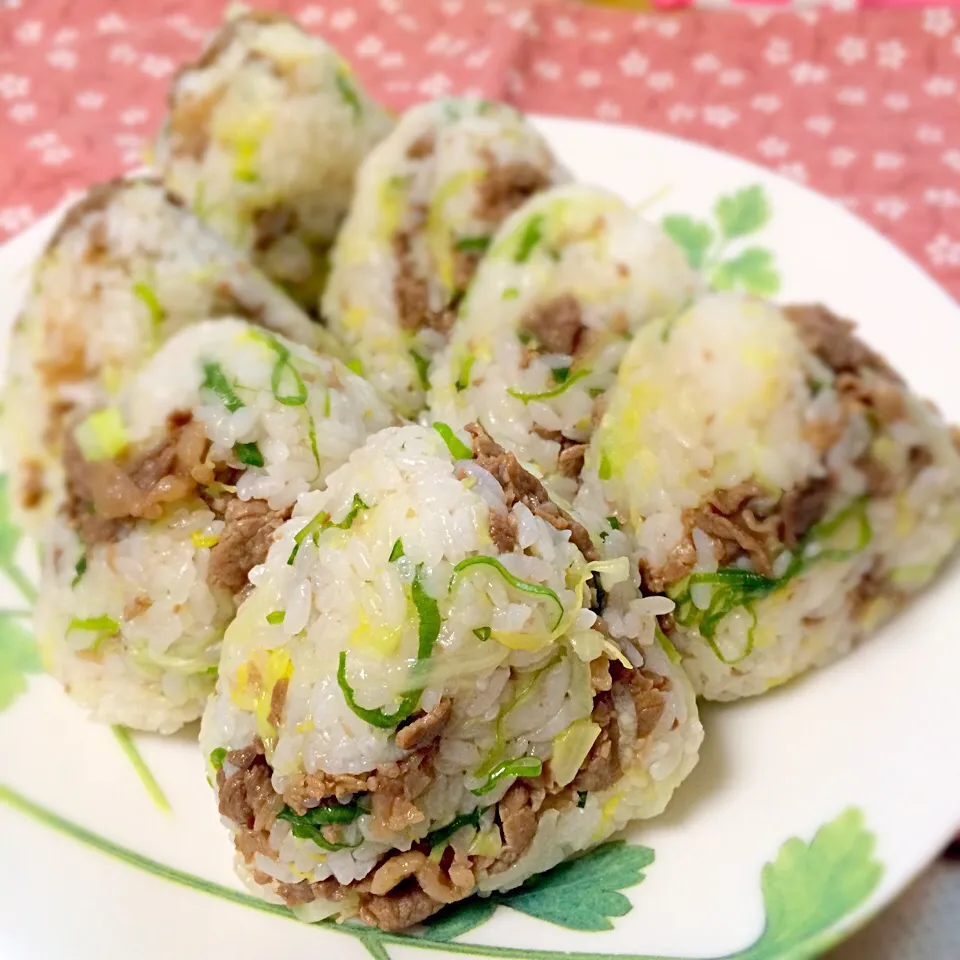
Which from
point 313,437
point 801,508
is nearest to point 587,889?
point 801,508

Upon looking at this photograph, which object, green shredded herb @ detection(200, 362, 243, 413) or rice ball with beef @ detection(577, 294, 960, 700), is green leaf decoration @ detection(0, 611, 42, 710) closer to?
green shredded herb @ detection(200, 362, 243, 413)

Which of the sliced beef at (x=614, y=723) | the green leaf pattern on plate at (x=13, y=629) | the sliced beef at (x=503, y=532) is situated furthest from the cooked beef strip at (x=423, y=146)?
the sliced beef at (x=614, y=723)

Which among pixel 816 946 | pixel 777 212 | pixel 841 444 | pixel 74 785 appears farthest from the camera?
pixel 777 212

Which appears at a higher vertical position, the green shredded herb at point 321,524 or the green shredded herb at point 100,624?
the green shredded herb at point 321,524

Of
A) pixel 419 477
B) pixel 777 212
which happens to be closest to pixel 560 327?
pixel 419 477

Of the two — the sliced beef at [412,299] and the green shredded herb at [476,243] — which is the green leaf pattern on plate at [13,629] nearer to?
the sliced beef at [412,299]

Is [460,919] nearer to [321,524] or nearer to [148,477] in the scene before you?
[321,524]

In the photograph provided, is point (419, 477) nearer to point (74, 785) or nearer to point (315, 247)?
point (74, 785)
